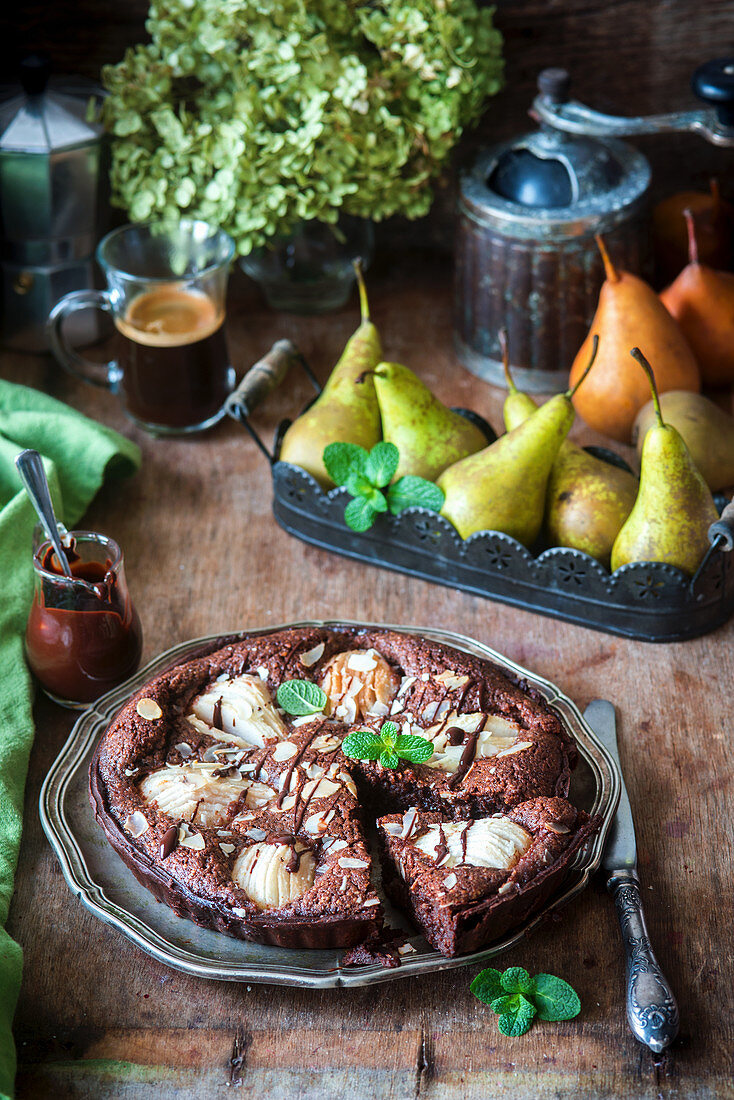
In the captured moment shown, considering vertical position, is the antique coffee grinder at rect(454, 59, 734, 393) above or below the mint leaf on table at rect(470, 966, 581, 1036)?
above

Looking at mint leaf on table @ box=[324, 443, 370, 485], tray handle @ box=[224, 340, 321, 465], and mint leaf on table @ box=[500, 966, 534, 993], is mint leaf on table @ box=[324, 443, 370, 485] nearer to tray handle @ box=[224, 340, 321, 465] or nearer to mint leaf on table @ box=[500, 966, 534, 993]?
tray handle @ box=[224, 340, 321, 465]

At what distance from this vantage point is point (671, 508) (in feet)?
4.18

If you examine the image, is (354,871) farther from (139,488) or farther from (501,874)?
(139,488)

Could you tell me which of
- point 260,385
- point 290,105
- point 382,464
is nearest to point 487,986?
point 382,464

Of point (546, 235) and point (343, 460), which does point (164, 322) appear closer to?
point (343, 460)

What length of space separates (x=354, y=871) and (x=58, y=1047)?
31cm

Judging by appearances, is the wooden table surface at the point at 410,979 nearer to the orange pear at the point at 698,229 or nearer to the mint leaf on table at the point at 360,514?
the mint leaf on table at the point at 360,514

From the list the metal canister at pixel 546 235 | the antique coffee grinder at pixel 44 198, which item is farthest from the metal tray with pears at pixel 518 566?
the antique coffee grinder at pixel 44 198

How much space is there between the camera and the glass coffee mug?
62.6 inches

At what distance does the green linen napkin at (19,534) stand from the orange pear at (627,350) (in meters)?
0.71

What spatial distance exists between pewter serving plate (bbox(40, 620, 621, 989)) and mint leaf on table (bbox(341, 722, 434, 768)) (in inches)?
5.6

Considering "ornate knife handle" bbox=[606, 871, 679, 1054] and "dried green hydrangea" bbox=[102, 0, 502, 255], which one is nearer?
"ornate knife handle" bbox=[606, 871, 679, 1054]

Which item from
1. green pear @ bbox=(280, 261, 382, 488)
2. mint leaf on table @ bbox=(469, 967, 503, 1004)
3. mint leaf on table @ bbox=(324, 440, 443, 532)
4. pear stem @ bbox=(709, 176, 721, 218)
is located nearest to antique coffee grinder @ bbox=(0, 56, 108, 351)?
green pear @ bbox=(280, 261, 382, 488)

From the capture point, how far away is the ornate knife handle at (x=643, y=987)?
93 centimetres
